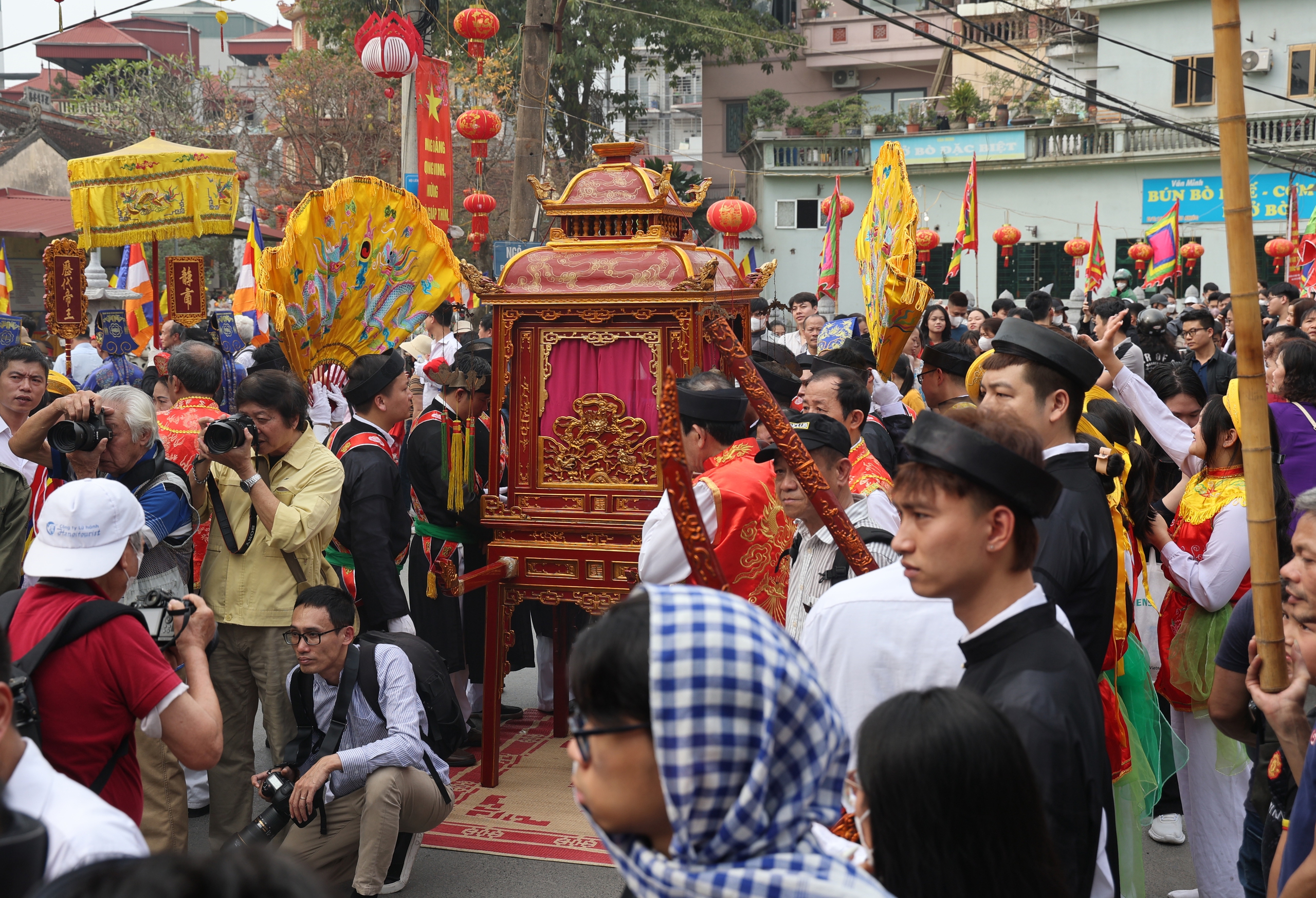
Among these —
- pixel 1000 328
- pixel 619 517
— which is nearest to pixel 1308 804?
pixel 1000 328

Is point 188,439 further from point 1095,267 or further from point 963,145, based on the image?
point 963,145

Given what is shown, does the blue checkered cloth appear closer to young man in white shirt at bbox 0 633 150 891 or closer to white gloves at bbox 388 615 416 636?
young man in white shirt at bbox 0 633 150 891

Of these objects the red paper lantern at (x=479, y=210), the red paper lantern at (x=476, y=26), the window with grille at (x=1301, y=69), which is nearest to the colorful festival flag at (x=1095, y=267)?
the red paper lantern at (x=479, y=210)

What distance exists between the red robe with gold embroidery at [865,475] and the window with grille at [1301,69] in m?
24.8

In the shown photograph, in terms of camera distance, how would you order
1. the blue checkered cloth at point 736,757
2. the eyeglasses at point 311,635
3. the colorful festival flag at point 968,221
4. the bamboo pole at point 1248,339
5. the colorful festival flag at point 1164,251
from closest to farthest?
the blue checkered cloth at point 736,757 → the bamboo pole at point 1248,339 → the eyeglasses at point 311,635 → the colorful festival flag at point 968,221 → the colorful festival flag at point 1164,251

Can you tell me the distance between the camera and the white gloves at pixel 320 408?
9.01 metres

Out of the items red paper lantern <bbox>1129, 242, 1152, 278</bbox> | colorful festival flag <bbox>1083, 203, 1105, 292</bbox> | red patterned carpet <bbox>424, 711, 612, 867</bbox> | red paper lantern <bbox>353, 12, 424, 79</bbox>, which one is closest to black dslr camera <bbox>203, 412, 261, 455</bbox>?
red patterned carpet <bbox>424, 711, 612, 867</bbox>

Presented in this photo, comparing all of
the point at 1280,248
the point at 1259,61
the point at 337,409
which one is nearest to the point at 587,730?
the point at 337,409

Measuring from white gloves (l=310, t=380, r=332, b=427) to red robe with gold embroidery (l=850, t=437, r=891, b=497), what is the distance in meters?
5.74

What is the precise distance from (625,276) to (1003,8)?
2726cm

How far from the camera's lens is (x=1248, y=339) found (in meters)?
2.11

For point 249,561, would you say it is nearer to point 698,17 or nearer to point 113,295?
point 113,295

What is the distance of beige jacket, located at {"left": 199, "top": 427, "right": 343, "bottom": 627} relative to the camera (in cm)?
416

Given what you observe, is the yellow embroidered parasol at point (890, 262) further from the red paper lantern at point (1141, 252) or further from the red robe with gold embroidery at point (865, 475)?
the red paper lantern at point (1141, 252)
